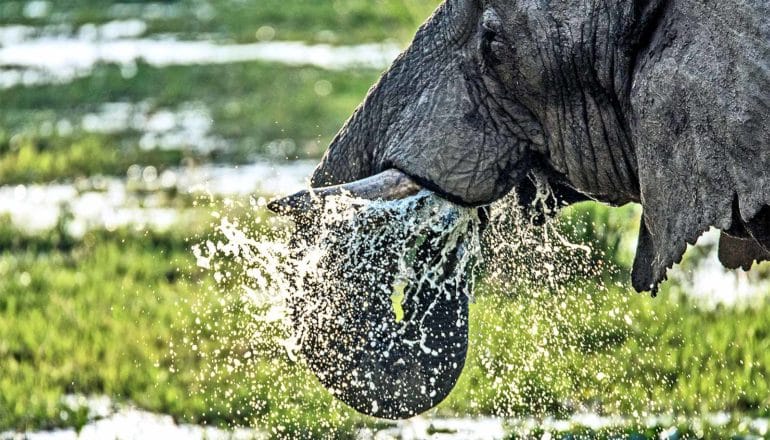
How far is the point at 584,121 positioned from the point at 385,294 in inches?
29.6

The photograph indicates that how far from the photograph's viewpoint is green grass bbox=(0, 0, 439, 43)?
47.9 feet

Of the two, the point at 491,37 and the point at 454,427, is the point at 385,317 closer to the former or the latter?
the point at 491,37

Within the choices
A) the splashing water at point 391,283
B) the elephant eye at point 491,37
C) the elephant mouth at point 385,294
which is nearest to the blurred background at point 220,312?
the splashing water at point 391,283

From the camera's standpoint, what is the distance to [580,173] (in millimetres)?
4422

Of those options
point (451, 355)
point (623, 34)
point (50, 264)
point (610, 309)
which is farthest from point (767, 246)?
point (50, 264)

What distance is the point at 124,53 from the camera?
13930mm

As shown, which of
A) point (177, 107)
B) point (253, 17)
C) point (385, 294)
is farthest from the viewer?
point (253, 17)

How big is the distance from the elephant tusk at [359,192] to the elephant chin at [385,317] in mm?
70

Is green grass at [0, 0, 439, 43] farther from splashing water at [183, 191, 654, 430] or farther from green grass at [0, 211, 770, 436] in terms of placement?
splashing water at [183, 191, 654, 430]

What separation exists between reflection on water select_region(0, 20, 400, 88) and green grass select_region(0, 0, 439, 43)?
276 millimetres

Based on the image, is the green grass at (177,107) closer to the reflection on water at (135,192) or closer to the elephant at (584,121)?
the reflection on water at (135,192)

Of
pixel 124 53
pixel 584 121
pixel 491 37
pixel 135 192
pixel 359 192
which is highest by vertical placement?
pixel 491 37

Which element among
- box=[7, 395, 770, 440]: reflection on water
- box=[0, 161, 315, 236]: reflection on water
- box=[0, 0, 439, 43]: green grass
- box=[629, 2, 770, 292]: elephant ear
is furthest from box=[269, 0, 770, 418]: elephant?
box=[0, 0, 439, 43]: green grass

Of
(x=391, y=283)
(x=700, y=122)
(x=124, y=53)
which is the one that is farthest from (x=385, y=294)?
(x=124, y=53)
